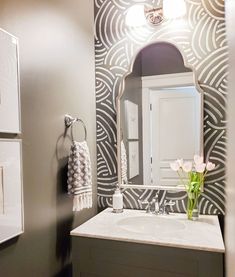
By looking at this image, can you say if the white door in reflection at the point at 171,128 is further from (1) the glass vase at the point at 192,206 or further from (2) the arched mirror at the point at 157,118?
(1) the glass vase at the point at 192,206

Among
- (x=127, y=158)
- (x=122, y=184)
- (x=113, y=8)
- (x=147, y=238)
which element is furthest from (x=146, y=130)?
(x=113, y=8)

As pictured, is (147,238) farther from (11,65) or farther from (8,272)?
(11,65)

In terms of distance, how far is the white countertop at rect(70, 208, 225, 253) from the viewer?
1.34m

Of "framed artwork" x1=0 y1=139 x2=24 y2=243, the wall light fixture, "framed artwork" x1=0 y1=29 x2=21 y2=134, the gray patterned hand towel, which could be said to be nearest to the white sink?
the gray patterned hand towel

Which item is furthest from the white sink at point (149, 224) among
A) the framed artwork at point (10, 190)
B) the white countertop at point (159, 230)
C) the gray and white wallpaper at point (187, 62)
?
the framed artwork at point (10, 190)

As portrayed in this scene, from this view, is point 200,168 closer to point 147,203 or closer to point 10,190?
point 147,203

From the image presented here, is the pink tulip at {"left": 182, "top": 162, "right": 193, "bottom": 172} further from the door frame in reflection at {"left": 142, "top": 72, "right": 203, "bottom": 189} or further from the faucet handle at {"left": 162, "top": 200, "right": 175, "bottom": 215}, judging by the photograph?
the faucet handle at {"left": 162, "top": 200, "right": 175, "bottom": 215}

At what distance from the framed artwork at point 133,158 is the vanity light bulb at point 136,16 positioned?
88cm

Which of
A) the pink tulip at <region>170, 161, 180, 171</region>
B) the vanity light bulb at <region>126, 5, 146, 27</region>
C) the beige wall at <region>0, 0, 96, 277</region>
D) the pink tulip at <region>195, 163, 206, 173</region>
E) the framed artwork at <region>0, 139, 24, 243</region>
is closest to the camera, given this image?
the framed artwork at <region>0, 139, 24, 243</region>

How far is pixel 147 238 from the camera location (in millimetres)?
1399

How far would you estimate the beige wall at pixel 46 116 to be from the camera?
1.25 metres

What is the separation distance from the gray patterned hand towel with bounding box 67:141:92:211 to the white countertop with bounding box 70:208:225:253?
162mm

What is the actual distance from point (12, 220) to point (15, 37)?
82 centimetres

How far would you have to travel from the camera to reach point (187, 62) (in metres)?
1.80
